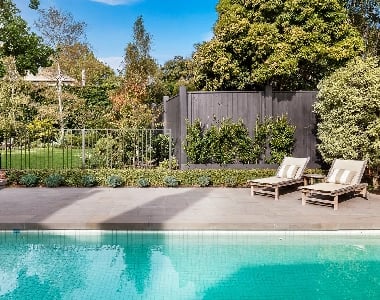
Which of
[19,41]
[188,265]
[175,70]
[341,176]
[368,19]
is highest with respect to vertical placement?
[175,70]

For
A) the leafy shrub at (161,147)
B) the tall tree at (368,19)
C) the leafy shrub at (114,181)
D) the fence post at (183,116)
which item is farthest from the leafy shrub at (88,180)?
the tall tree at (368,19)

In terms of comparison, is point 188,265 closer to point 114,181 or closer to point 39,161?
point 114,181

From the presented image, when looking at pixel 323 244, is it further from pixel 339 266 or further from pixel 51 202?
pixel 51 202

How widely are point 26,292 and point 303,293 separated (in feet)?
11.5

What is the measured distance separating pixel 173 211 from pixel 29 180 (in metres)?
5.16

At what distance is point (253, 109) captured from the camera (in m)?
12.5

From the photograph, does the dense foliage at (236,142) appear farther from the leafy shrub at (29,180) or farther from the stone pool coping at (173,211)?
the leafy shrub at (29,180)

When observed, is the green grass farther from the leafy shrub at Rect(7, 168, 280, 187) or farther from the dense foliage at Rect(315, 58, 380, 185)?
the dense foliage at Rect(315, 58, 380, 185)

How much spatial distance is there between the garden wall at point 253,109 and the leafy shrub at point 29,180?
4.14 metres

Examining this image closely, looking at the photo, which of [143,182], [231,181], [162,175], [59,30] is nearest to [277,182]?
[231,181]

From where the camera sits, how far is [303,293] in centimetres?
538

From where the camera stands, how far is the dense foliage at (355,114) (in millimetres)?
10336

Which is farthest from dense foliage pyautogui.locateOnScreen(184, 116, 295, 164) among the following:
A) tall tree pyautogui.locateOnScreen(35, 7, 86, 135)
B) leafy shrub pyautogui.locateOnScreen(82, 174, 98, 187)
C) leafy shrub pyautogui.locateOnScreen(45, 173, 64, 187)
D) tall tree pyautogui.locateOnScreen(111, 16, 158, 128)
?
tall tree pyautogui.locateOnScreen(35, 7, 86, 135)

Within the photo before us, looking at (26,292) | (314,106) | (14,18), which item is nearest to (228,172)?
(314,106)
